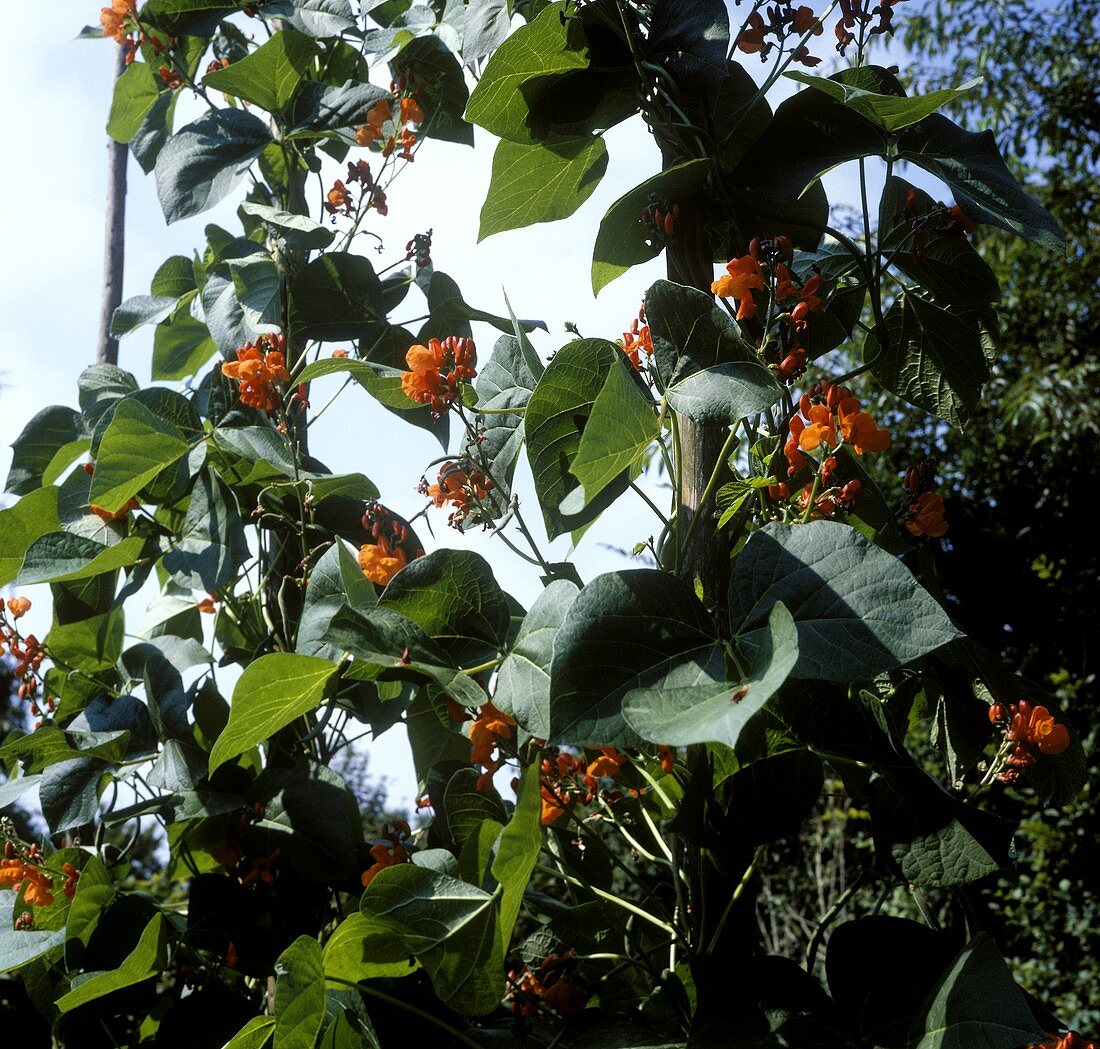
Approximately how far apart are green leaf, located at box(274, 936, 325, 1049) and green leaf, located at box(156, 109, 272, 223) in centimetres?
101

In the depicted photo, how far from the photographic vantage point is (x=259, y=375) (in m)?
1.20

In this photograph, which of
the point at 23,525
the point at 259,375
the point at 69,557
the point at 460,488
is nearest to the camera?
the point at 460,488

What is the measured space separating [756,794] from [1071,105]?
6814 mm

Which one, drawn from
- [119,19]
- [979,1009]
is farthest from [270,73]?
[979,1009]

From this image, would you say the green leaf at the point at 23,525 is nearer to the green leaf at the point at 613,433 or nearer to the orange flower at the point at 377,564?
the orange flower at the point at 377,564

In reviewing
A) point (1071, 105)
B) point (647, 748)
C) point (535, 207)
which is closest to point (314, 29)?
point (535, 207)

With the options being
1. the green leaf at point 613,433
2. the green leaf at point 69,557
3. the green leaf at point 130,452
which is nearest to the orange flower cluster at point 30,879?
the green leaf at point 69,557

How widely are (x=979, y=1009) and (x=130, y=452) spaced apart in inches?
42.3

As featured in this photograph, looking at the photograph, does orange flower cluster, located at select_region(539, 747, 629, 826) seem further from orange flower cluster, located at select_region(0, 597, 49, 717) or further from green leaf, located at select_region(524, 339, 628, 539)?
orange flower cluster, located at select_region(0, 597, 49, 717)

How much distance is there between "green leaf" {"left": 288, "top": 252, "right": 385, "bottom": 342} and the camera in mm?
1341

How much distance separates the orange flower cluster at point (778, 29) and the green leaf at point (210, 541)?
799 millimetres

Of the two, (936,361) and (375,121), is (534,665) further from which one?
(375,121)

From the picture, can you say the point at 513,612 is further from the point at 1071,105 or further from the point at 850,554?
the point at 1071,105

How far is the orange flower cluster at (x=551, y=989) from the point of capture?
0.84 meters
